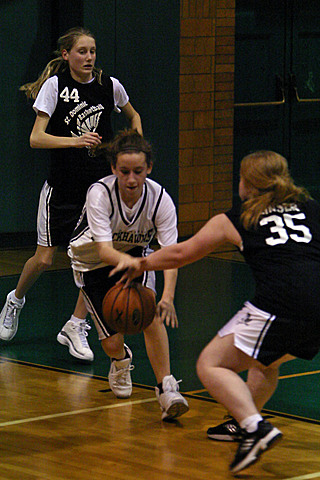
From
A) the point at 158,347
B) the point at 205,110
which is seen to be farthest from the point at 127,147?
the point at 205,110

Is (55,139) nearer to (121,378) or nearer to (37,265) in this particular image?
Answer: (37,265)

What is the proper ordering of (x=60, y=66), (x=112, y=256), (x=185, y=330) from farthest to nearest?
(x=185, y=330)
(x=60, y=66)
(x=112, y=256)

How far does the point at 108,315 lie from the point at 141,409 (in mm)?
679

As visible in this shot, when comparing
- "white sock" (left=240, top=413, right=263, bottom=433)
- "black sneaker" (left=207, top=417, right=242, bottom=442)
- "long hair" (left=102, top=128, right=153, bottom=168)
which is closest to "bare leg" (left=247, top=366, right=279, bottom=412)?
"black sneaker" (left=207, top=417, right=242, bottom=442)

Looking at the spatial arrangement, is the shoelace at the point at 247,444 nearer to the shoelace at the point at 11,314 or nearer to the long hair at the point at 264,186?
the long hair at the point at 264,186

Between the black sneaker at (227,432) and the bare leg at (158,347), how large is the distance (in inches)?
18.7

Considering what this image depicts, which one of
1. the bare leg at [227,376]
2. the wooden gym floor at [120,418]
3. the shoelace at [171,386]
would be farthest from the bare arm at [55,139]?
the bare leg at [227,376]

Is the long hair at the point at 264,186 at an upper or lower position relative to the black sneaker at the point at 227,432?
upper

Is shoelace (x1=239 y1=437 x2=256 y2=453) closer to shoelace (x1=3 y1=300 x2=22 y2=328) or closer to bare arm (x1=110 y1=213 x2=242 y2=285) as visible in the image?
bare arm (x1=110 y1=213 x2=242 y2=285)

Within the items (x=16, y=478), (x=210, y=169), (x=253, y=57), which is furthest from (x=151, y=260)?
(x=253, y=57)

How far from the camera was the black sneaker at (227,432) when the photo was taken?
482 cm

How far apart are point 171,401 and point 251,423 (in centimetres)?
87

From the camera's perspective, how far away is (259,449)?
4172 mm

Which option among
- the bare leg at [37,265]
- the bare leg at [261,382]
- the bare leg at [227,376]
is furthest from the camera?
the bare leg at [37,265]
